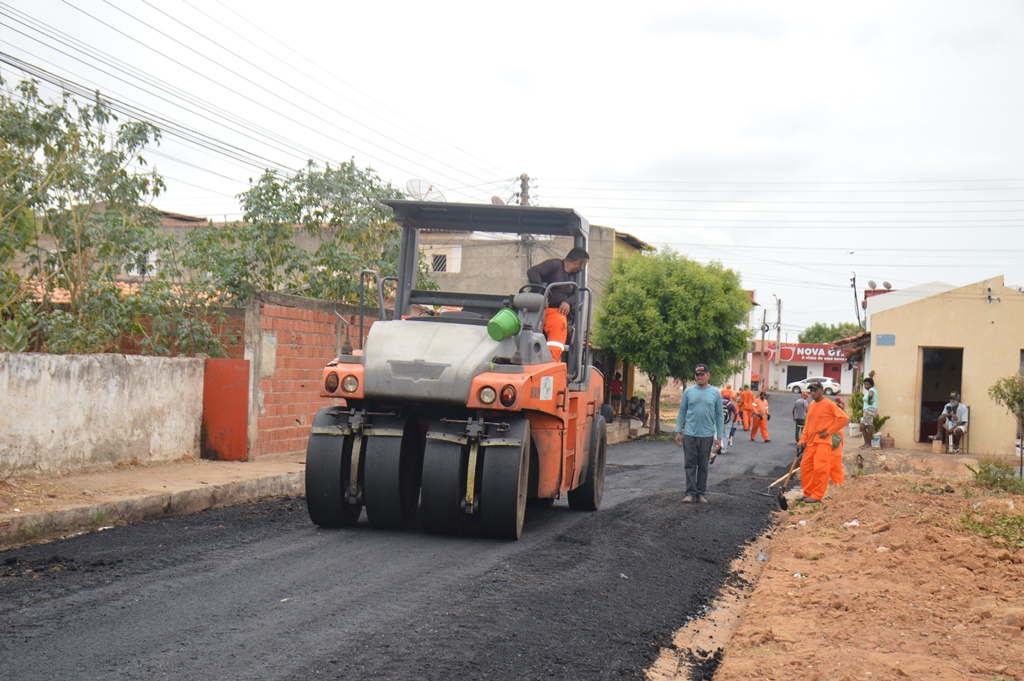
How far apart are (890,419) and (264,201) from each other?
16969 mm

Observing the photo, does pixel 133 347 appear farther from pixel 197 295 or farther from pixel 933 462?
pixel 933 462

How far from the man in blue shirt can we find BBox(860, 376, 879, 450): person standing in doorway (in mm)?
13666

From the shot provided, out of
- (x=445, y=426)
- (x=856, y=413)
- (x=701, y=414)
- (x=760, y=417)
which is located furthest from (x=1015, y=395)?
(x=445, y=426)

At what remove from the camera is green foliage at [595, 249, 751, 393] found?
29250 millimetres

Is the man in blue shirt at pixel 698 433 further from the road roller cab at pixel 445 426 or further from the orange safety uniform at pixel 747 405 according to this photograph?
the orange safety uniform at pixel 747 405

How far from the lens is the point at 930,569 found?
812cm

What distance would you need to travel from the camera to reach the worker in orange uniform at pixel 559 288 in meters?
9.12

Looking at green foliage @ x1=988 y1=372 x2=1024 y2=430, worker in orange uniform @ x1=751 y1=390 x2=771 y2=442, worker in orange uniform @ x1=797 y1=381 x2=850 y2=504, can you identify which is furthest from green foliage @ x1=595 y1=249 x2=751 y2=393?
worker in orange uniform @ x1=797 y1=381 x2=850 y2=504

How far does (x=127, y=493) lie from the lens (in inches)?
371

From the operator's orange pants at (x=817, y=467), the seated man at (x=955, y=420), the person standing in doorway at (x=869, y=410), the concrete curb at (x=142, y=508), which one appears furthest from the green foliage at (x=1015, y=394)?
the concrete curb at (x=142, y=508)

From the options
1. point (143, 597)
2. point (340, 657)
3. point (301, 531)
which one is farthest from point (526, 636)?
point (301, 531)

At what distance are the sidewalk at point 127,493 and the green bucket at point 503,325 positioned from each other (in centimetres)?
374

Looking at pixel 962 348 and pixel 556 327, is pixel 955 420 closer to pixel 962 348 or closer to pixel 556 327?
pixel 962 348

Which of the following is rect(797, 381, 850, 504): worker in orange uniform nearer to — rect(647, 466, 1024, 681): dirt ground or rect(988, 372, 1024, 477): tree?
rect(647, 466, 1024, 681): dirt ground
